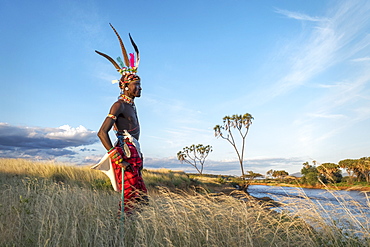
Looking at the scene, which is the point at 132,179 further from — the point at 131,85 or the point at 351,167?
the point at 351,167

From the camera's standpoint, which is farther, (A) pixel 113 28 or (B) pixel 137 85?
(A) pixel 113 28

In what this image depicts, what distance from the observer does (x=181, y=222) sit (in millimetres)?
3340

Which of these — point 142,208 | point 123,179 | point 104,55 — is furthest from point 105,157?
point 104,55

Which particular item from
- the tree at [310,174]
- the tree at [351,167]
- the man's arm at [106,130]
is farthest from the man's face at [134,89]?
the tree at [351,167]

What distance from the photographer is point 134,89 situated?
12.5ft

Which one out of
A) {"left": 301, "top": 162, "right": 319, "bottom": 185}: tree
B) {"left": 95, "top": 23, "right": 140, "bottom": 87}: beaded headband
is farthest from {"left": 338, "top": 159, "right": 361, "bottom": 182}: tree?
{"left": 95, "top": 23, "right": 140, "bottom": 87}: beaded headband

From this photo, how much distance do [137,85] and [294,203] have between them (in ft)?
9.05

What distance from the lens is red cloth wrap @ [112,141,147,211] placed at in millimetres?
3521

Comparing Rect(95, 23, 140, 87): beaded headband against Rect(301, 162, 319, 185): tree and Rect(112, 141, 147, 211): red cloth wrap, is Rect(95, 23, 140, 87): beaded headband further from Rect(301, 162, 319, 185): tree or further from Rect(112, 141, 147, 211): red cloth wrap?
Rect(301, 162, 319, 185): tree

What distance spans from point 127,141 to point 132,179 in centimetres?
52

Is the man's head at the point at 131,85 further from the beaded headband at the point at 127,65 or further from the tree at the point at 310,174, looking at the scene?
the tree at the point at 310,174

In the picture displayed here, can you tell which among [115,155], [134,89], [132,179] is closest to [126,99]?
[134,89]

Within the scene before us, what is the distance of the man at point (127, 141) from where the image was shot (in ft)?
11.3

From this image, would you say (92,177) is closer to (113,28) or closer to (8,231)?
(8,231)
